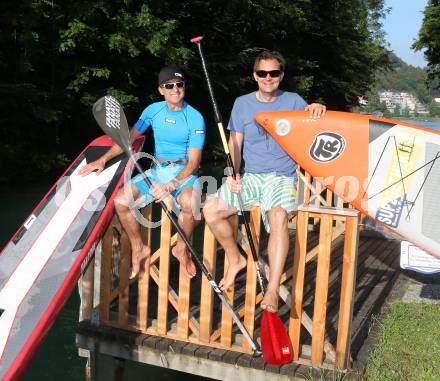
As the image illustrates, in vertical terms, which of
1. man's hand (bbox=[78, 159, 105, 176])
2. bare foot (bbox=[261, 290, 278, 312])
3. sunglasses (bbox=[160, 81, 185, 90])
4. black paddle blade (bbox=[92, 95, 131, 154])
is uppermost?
sunglasses (bbox=[160, 81, 185, 90])

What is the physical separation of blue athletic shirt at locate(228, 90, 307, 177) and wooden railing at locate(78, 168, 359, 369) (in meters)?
0.49

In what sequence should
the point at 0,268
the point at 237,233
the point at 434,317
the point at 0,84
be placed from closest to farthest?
1. the point at 237,233
2. the point at 0,268
3. the point at 434,317
4. the point at 0,84

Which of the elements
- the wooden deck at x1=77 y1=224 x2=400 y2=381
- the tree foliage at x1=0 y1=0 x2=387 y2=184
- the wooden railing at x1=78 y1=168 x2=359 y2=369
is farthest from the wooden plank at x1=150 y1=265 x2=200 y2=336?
the tree foliage at x1=0 y1=0 x2=387 y2=184

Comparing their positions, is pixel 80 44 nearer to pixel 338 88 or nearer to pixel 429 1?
pixel 338 88

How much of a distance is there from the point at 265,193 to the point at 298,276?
24.8 inches

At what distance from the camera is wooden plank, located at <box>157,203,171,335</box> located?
4.08 metres

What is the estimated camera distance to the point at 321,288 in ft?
11.9

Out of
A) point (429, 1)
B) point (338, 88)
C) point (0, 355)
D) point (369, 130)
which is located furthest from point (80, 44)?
point (429, 1)

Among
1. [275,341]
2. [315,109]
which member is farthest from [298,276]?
[315,109]

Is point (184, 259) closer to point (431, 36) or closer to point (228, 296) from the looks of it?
point (228, 296)

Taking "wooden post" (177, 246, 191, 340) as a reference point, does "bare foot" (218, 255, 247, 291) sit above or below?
above

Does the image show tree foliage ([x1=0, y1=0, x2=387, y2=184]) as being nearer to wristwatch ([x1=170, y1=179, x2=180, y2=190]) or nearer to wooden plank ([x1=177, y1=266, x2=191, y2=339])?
wristwatch ([x1=170, y1=179, x2=180, y2=190])

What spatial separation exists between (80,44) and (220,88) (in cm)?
731

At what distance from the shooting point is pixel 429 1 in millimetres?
37438
